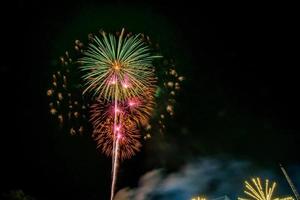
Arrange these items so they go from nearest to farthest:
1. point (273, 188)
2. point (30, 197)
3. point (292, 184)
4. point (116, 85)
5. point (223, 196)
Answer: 1. point (116, 85)
2. point (30, 197)
3. point (273, 188)
4. point (292, 184)
5. point (223, 196)

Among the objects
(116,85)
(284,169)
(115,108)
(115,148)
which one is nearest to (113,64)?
(116,85)

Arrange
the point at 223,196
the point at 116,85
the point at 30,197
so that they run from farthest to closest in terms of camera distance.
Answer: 1. the point at 223,196
2. the point at 30,197
3. the point at 116,85

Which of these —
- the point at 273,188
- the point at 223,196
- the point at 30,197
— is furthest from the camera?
the point at 223,196

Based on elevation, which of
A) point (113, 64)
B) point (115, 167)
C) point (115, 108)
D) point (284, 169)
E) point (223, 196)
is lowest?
point (115, 167)

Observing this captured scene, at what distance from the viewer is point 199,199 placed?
3066 cm

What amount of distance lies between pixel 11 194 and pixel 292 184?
1051 inches

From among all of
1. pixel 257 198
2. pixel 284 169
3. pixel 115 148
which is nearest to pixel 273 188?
pixel 257 198

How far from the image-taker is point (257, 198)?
31.0 m

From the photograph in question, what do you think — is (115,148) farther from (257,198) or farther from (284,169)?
(284,169)

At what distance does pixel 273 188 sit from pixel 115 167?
18830mm

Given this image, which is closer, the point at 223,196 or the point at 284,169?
the point at 284,169

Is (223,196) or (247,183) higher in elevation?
(223,196)

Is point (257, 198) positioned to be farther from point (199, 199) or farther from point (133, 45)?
point (133, 45)

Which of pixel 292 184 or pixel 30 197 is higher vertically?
pixel 292 184
